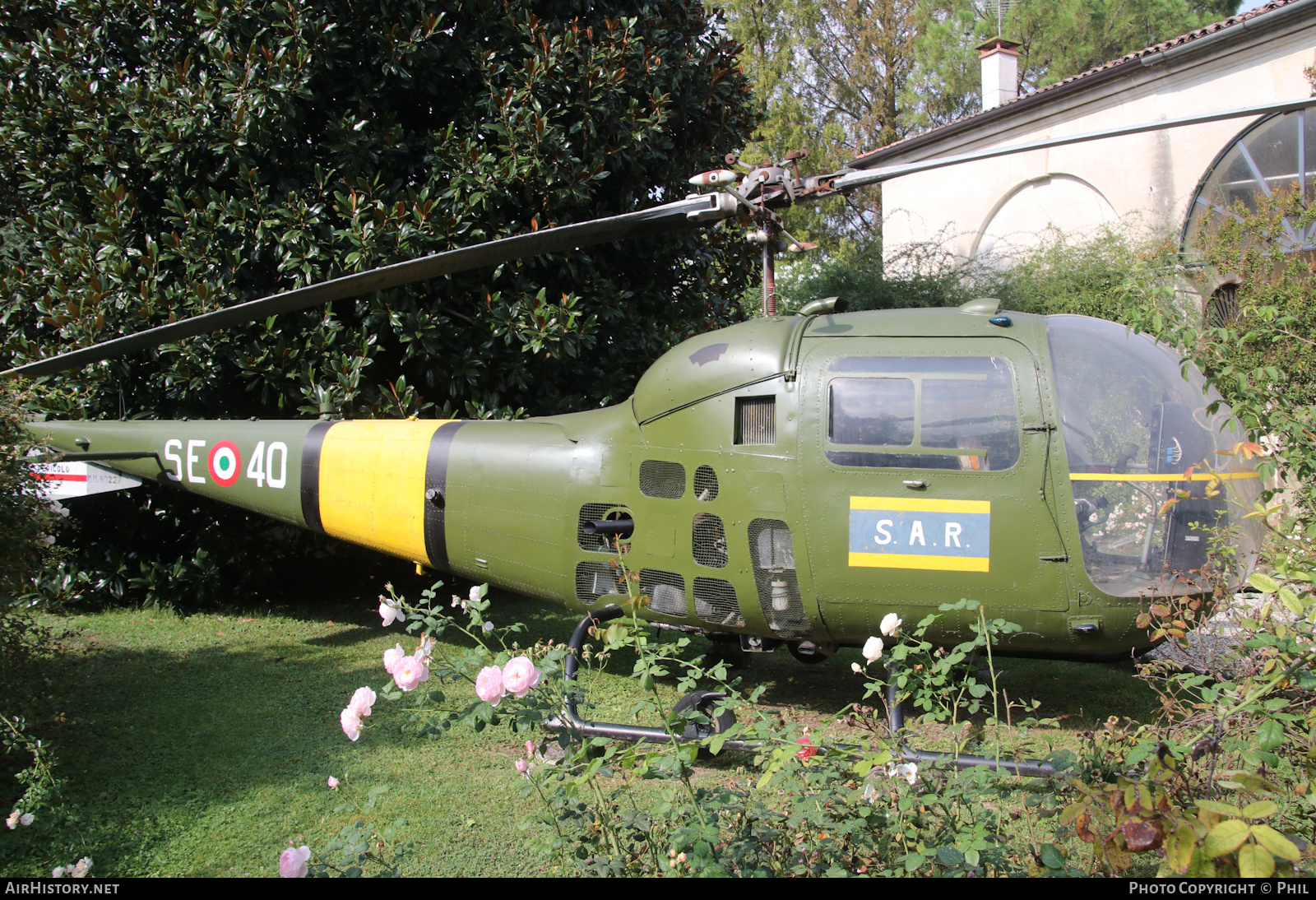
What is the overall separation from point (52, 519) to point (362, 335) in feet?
9.78

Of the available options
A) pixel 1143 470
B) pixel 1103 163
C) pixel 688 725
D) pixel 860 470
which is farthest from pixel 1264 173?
pixel 688 725

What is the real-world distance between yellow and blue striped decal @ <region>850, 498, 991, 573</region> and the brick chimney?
17.5 meters

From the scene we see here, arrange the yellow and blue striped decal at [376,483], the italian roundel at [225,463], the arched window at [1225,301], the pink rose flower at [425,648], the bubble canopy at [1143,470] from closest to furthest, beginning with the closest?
1. the pink rose flower at [425,648]
2. the bubble canopy at [1143,470]
3. the yellow and blue striped decal at [376,483]
4. the italian roundel at [225,463]
5. the arched window at [1225,301]

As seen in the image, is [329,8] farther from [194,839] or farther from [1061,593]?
[1061,593]

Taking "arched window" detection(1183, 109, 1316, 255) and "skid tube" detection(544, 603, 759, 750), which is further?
"arched window" detection(1183, 109, 1316, 255)

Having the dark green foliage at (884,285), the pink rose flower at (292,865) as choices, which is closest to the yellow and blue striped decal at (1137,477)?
the pink rose flower at (292,865)

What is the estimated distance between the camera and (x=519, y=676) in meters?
2.40

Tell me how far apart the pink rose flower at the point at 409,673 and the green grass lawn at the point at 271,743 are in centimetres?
57

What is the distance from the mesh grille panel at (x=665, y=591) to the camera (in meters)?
5.18

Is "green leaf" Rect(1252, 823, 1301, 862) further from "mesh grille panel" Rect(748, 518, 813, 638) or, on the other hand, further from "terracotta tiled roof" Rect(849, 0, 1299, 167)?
"terracotta tiled roof" Rect(849, 0, 1299, 167)

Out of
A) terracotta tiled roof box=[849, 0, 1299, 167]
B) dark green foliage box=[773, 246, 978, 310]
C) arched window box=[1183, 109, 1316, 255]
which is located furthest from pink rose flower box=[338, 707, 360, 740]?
arched window box=[1183, 109, 1316, 255]

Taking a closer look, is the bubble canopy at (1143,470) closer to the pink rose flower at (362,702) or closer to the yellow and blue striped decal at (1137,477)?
the yellow and blue striped decal at (1137,477)

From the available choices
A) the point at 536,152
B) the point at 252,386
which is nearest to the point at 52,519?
the point at 252,386

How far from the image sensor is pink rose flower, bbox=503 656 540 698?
2381 millimetres
